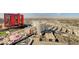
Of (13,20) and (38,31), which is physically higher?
(13,20)
